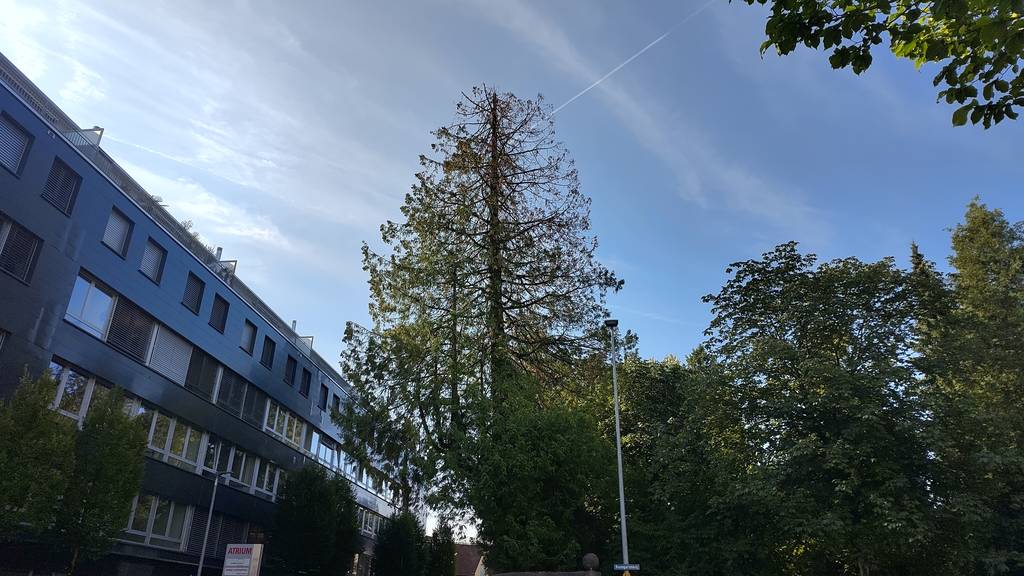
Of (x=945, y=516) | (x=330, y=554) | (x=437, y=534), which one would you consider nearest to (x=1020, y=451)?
(x=945, y=516)

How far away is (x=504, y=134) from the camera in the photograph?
93.5 feet

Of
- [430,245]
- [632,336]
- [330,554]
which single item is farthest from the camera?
[330,554]

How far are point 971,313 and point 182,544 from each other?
32807 mm

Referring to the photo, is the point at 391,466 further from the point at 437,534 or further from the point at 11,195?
the point at 11,195

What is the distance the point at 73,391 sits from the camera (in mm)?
21406

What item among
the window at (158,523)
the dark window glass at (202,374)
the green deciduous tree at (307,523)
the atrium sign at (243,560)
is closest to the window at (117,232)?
the dark window glass at (202,374)

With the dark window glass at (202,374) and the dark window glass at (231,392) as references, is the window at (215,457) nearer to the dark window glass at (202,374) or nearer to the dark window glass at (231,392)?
the dark window glass at (231,392)

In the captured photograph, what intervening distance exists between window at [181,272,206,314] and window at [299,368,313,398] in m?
12.6

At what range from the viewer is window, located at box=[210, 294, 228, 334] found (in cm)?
3027

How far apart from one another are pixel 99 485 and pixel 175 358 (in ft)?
31.8

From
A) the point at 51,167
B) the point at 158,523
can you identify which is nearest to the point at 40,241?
the point at 51,167

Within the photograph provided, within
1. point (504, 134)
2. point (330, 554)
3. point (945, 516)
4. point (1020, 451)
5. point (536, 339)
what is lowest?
point (330, 554)

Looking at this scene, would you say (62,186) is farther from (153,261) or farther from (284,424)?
(284,424)

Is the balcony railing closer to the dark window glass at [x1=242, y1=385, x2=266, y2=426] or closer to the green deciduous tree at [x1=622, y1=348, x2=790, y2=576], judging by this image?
the dark window glass at [x1=242, y1=385, x2=266, y2=426]
